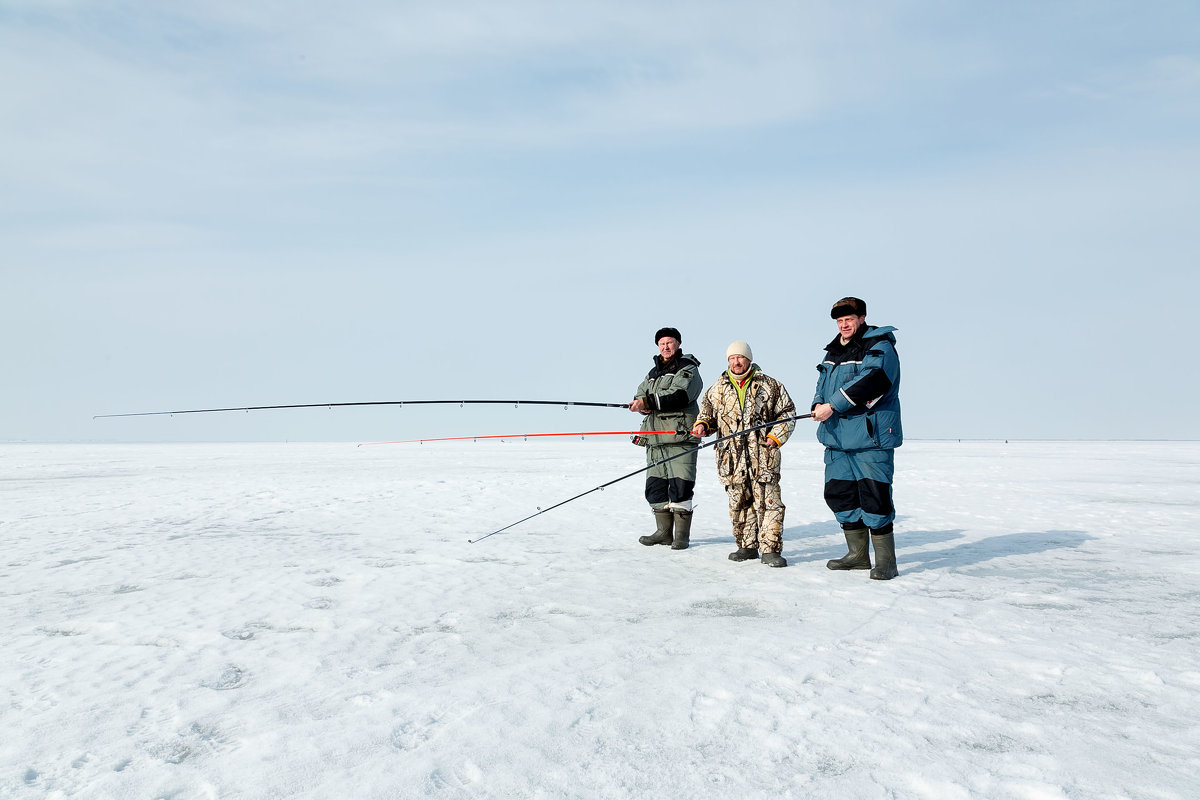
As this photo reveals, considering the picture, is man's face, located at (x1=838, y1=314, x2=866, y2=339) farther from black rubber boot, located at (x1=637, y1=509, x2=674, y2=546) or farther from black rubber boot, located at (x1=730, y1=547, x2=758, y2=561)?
black rubber boot, located at (x1=637, y1=509, x2=674, y2=546)

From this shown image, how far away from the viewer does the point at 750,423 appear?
5.73 metres

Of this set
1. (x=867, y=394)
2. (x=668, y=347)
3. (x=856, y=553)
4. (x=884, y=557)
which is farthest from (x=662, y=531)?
(x=867, y=394)

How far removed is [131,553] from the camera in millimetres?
6238

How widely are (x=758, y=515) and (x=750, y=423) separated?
70cm

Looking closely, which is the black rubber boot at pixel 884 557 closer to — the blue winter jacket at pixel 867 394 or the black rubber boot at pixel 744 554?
the blue winter jacket at pixel 867 394

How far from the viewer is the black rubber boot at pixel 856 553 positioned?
5250 millimetres

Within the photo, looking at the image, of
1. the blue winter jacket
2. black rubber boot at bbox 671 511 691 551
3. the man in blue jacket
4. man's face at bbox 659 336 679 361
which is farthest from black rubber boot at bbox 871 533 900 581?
man's face at bbox 659 336 679 361

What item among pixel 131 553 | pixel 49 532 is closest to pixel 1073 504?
pixel 131 553

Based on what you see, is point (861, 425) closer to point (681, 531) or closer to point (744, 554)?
point (744, 554)

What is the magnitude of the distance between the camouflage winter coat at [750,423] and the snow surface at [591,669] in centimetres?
73

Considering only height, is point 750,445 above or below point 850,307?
below

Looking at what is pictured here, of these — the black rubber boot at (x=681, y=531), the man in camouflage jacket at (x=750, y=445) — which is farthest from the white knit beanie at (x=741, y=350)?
the black rubber boot at (x=681, y=531)

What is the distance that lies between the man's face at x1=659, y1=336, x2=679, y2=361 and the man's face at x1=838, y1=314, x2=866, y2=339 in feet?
5.41

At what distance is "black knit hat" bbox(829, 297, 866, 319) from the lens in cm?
505
